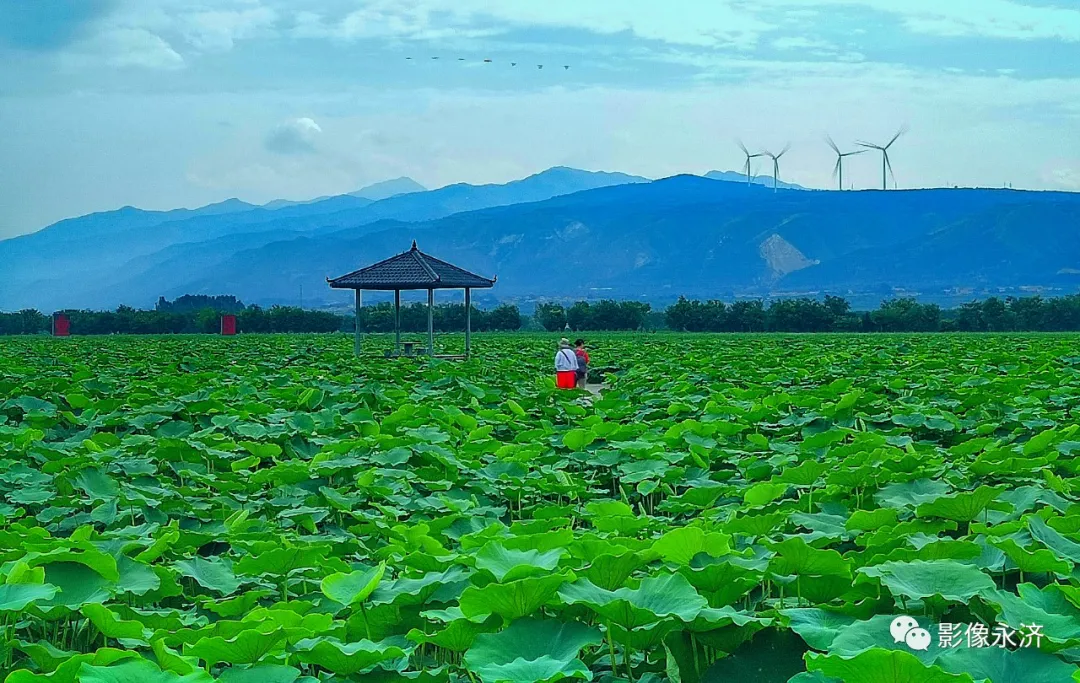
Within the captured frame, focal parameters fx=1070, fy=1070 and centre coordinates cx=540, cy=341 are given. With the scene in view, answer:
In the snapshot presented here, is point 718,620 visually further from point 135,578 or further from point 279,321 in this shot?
point 279,321

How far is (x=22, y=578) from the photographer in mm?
2404

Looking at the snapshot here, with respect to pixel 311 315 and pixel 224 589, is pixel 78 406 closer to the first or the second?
pixel 224 589

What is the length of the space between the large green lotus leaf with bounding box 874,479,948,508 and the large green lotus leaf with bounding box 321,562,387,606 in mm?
2128

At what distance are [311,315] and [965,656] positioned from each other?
55.3 meters

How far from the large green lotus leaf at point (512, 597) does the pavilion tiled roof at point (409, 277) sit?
18.8m

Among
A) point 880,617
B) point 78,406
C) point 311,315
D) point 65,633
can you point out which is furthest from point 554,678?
point 311,315

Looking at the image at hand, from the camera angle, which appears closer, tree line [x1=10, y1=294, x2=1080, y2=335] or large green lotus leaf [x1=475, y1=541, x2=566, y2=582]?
large green lotus leaf [x1=475, y1=541, x2=566, y2=582]

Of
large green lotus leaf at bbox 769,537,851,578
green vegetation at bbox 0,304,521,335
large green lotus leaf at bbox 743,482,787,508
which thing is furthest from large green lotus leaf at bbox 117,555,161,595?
green vegetation at bbox 0,304,521,335

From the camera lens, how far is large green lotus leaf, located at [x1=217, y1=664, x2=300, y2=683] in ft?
6.56

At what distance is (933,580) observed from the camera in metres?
2.16

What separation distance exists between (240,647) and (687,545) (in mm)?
1102

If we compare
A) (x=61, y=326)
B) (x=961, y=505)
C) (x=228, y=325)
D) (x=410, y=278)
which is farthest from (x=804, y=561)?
(x=61, y=326)

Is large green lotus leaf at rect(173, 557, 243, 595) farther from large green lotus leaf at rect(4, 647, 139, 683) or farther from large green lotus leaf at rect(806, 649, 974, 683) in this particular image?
large green lotus leaf at rect(806, 649, 974, 683)

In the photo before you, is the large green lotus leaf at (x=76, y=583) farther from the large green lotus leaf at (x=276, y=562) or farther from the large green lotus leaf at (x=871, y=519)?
the large green lotus leaf at (x=871, y=519)
